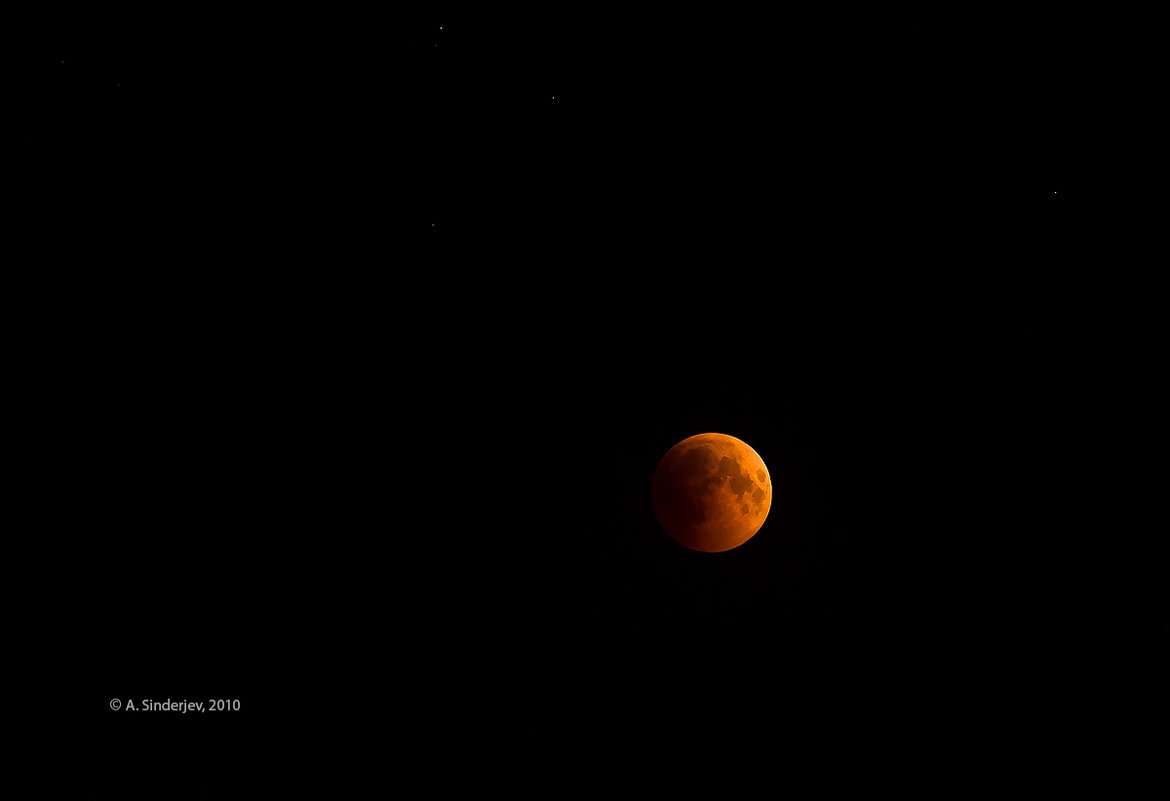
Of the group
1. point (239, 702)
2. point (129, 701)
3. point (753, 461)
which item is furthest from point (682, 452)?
point (129, 701)

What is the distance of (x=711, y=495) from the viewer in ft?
6.93

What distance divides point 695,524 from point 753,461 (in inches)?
16.1

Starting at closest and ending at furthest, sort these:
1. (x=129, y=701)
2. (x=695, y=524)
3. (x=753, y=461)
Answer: (x=695, y=524)
(x=753, y=461)
(x=129, y=701)

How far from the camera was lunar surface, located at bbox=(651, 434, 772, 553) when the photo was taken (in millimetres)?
2119

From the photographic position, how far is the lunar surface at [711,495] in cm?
212

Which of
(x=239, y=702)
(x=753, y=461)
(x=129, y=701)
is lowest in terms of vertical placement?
(x=239, y=702)

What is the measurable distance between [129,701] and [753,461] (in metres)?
3.33

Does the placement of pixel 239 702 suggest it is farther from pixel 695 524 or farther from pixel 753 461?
pixel 753 461

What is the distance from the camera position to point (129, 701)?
260 centimetres

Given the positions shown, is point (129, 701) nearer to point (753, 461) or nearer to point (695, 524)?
point (695, 524)

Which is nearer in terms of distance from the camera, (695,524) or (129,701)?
(695,524)

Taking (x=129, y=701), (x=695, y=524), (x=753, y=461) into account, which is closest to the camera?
(x=695, y=524)

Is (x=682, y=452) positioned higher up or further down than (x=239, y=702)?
higher up

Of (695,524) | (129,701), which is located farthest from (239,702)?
(695,524)
